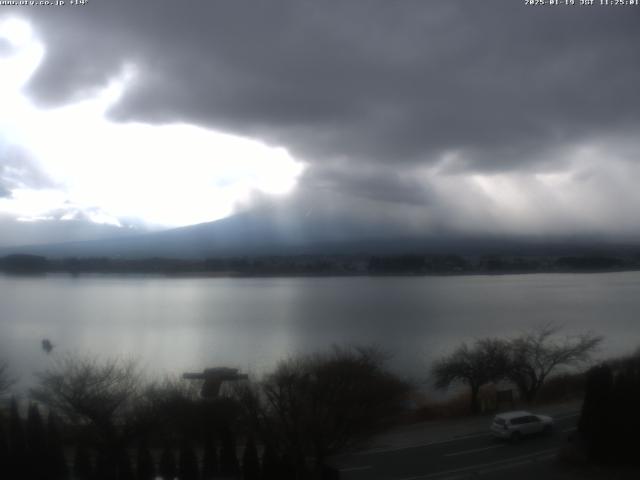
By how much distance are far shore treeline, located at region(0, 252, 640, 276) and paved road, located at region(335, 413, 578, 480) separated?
32686mm

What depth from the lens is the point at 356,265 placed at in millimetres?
50562

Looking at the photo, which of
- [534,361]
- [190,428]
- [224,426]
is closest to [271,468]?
[224,426]

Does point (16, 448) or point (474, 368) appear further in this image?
point (474, 368)

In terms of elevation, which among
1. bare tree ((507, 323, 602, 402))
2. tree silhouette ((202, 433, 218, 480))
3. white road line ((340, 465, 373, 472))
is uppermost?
tree silhouette ((202, 433, 218, 480))

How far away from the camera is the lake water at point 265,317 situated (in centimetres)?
1573

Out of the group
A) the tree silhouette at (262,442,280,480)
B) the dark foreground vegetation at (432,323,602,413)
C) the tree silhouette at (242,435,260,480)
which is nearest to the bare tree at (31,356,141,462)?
the tree silhouette at (242,435,260,480)

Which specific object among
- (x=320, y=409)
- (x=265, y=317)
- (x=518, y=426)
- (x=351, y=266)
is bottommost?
(x=518, y=426)

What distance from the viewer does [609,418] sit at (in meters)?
5.75

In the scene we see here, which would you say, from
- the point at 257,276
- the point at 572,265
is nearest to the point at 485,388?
the point at 257,276

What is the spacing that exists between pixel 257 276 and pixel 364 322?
79.3ft

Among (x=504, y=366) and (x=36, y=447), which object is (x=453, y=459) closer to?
(x=36, y=447)

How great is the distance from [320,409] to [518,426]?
253cm

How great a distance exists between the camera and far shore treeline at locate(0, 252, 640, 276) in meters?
38.9

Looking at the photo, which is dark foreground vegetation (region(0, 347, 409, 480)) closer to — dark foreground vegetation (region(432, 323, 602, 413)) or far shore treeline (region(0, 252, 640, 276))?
dark foreground vegetation (region(432, 323, 602, 413))
